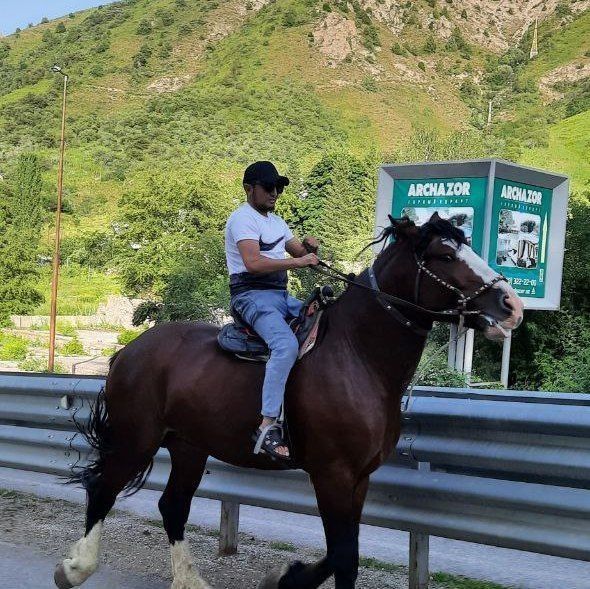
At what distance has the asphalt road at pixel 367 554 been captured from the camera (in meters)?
4.92

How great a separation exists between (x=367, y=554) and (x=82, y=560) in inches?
73.3

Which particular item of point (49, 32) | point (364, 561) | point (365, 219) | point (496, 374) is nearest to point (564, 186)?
point (496, 374)

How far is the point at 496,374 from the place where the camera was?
739 inches

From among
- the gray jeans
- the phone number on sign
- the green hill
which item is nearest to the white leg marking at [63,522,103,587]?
the gray jeans

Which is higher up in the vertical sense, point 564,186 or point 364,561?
point 564,186

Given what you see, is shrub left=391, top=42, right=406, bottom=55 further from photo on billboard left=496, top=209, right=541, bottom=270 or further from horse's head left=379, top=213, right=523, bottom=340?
horse's head left=379, top=213, right=523, bottom=340

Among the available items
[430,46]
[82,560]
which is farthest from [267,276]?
[430,46]

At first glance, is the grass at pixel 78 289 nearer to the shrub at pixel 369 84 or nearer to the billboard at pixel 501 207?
the billboard at pixel 501 207

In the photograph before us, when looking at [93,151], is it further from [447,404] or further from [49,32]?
[447,404]

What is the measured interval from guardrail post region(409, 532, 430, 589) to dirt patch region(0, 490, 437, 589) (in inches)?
8.7

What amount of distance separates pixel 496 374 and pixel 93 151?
110 metres

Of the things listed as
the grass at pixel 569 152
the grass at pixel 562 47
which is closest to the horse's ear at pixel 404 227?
the grass at pixel 569 152

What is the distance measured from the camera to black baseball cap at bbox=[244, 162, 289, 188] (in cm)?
467

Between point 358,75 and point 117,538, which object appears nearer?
point 117,538
